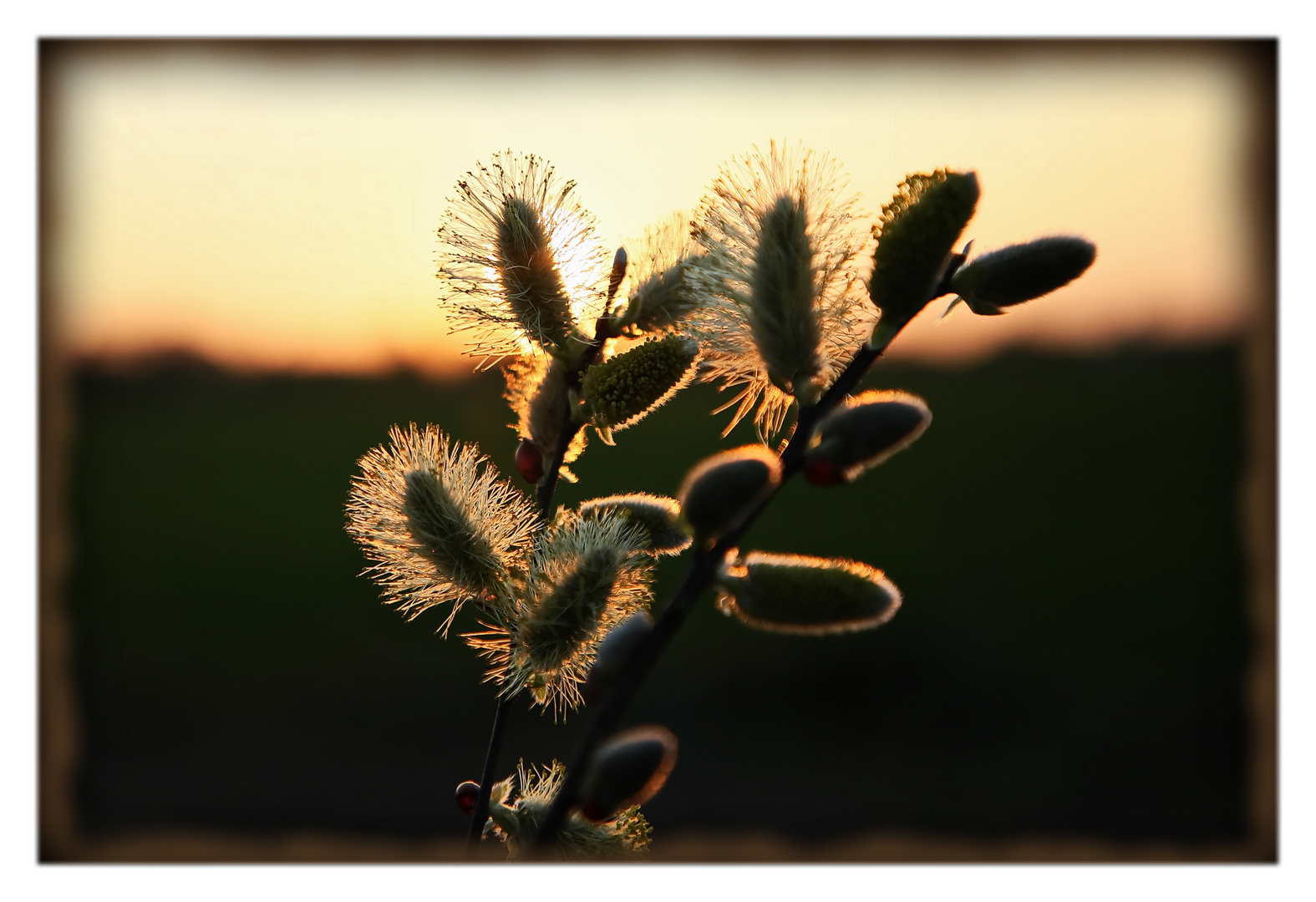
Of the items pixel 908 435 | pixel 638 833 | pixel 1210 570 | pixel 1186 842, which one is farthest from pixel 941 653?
pixel 908 435

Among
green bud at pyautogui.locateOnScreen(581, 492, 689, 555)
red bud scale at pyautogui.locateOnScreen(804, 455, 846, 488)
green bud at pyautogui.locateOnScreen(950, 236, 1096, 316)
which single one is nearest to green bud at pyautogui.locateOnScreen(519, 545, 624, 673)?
green bud at pyautogui.locateOnScreen(581, 492, 689, 555)

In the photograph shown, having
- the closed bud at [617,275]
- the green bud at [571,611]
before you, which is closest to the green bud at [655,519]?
the green bud at [571,611]

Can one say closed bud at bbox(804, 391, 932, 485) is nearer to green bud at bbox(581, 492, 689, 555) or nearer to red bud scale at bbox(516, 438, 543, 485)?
green bud at bbox(581, 492, 689, 555)

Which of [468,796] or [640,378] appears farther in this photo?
[468,796]

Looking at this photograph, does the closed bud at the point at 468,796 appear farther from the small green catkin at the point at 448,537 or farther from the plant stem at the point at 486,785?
the small green catkin at the point at 448,537

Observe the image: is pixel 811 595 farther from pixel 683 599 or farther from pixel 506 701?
pixel 506 701

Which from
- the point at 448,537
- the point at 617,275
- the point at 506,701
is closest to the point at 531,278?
the point at 617,275

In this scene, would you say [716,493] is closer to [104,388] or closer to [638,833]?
[638,833]
